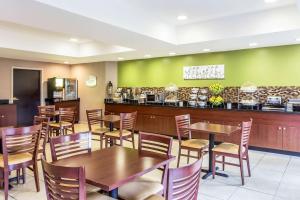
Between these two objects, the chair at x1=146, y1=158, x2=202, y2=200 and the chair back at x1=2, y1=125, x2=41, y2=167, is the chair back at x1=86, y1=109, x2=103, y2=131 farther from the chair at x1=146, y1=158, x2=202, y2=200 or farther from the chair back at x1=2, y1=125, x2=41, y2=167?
the chair at x1=146, y1=158, x2=202, y2=200

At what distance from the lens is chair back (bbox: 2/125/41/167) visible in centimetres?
285

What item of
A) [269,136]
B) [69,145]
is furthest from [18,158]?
[269,136]

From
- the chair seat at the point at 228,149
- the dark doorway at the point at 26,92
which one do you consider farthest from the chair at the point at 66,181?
the dark doorway at the point at 26,92

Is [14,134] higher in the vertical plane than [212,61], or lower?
lower

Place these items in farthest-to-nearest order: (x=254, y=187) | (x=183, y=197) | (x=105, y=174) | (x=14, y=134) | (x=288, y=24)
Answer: (x=288, y=24) < (x=254, y=187) < (x=14, y=134) < (x=105, y=174) < (x=183, y=197)

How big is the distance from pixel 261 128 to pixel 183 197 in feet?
13.8

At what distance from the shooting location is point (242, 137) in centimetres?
349

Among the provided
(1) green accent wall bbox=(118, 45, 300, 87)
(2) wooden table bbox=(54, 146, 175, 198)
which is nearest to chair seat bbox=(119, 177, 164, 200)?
(2) wooden table bbox=(54, 146, 175, 198)

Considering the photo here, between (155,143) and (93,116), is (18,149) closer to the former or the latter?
(155,143)

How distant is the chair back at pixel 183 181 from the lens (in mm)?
A: 1523

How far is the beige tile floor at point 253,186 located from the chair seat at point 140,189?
1063mm

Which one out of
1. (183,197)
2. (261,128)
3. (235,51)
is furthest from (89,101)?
(183,197)

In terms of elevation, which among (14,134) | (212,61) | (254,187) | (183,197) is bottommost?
(254,187)

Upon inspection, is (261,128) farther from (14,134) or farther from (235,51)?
(14,134)
